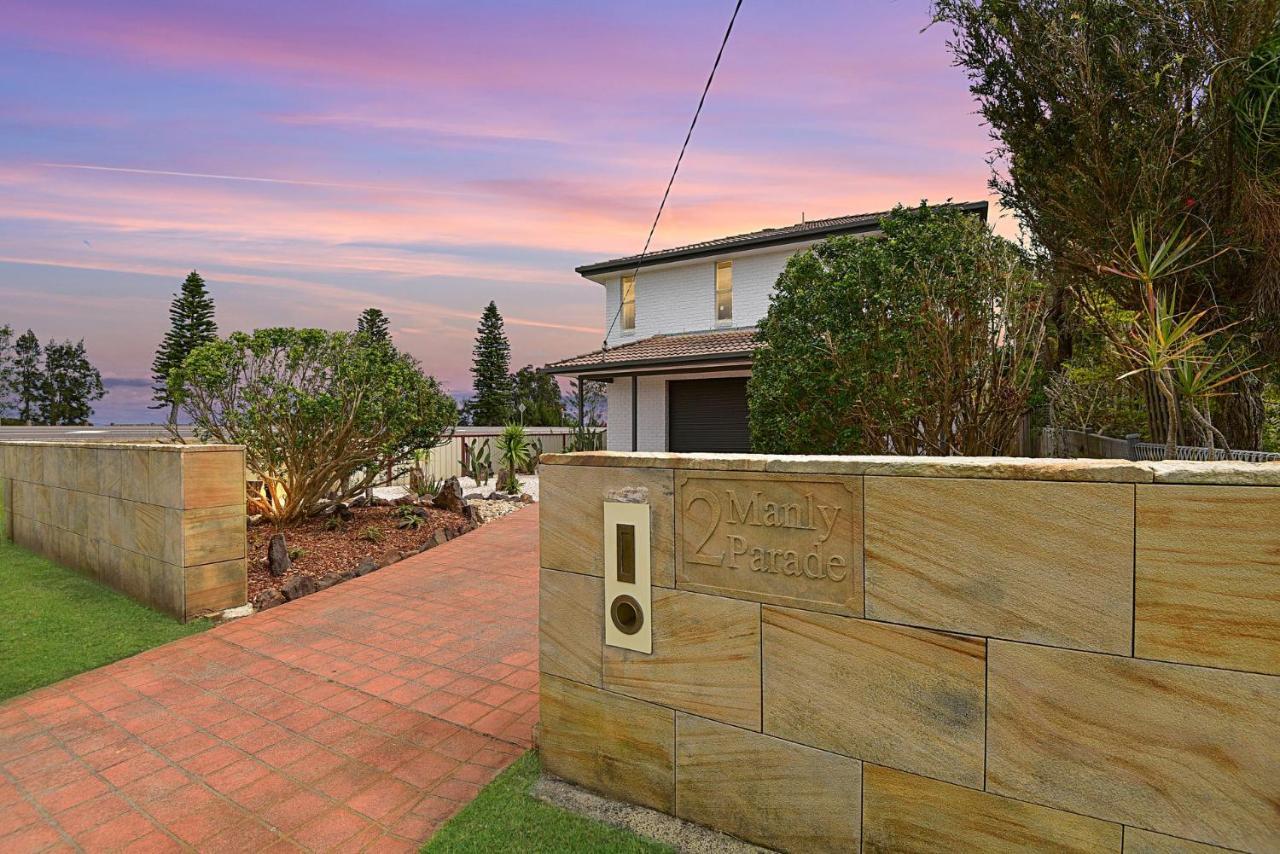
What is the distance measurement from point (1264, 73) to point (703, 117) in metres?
5.63

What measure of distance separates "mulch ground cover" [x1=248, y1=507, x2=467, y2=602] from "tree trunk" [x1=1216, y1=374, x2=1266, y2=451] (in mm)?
9797

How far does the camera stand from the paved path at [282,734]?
3.12 m

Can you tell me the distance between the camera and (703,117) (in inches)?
266

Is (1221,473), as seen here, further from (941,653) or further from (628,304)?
(628,304)

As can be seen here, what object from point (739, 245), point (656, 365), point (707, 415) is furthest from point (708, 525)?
point (739, 245)

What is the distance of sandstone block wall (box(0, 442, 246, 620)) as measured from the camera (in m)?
6.13

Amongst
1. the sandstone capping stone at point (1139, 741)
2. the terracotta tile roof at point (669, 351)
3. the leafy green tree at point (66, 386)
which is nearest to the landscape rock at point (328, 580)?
the sandstone capping stone at point (1139, 741)

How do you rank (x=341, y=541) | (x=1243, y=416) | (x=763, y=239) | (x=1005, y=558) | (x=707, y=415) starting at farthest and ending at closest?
(x=707, y=415), (x=763, y=239), (x=341, y=541), (x=1243, y=416), (x=1005, y=558)

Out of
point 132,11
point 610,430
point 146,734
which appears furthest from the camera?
point 610,430

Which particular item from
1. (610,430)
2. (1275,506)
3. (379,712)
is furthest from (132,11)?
(610,430)

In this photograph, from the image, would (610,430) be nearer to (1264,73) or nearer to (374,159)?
(374,159)

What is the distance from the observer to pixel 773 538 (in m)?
2.65

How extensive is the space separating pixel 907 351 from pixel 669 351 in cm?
916

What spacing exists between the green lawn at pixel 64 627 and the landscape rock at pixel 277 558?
3.89 feet
